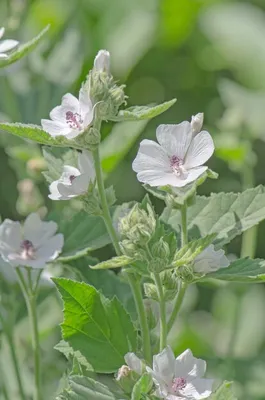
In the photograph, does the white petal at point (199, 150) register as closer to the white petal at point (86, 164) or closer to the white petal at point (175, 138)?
the white petal at point (175, 138)

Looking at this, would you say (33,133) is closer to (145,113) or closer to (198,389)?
(145,113)

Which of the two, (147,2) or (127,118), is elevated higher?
(127,118)

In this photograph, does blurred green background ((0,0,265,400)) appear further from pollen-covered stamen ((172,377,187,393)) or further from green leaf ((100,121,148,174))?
pollen-covered stamen ((172,377,187,393))

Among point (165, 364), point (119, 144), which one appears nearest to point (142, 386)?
point (165, 364)

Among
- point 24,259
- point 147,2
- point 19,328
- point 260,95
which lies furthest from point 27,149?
point 147,2

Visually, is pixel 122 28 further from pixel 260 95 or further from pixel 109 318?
pixel 109 318

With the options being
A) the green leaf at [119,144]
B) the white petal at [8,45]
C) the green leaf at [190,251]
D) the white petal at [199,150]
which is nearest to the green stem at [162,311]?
the green leaf at [190,251]

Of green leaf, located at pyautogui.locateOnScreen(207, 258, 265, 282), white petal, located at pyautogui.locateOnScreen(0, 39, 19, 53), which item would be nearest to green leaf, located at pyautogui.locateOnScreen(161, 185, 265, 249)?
green leaf, located at pyautogui.locateOnScreen(207, 258, 265, 282)
